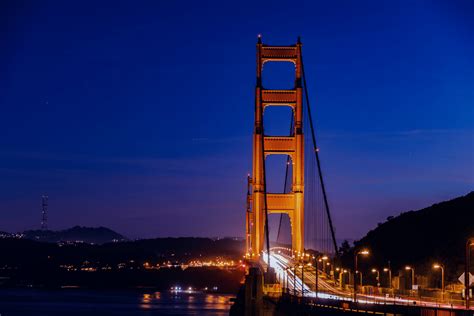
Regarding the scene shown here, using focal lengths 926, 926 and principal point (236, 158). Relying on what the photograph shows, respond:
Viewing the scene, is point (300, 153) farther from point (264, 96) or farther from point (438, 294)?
point (438, 294)

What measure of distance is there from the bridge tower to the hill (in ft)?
37.2

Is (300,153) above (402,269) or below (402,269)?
above

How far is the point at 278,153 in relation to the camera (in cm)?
7744

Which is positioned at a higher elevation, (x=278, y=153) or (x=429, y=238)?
(x=278, y=153)

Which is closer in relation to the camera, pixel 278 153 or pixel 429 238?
pixel 278 153

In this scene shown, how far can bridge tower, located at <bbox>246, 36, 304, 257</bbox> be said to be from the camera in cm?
7500

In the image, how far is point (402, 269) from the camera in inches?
3174

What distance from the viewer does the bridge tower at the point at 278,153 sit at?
75000mm

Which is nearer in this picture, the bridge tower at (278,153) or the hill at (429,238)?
the hill at (429,238)

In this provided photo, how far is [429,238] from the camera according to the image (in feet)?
282

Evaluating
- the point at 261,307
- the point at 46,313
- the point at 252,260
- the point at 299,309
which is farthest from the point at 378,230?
the point at 299,309

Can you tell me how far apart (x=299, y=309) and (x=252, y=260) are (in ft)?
95.7

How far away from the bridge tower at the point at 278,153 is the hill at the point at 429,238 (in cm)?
1134

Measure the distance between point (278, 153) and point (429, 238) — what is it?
18.5 m
